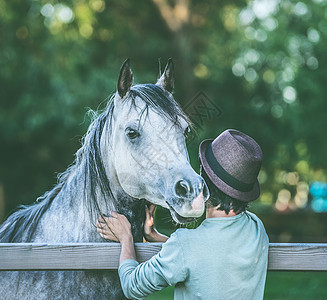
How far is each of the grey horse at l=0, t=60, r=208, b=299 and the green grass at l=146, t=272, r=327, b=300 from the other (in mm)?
6233

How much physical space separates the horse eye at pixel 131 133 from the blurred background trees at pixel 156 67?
7.55m

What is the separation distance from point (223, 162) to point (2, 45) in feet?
32.8

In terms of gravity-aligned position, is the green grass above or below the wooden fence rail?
below

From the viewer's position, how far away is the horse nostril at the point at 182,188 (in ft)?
7.26

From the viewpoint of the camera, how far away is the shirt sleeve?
1.87 metres

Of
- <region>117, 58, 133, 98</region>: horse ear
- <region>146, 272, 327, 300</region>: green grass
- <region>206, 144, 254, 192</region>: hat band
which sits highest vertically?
<region>117, 58, 133, 98</region>: horse ear

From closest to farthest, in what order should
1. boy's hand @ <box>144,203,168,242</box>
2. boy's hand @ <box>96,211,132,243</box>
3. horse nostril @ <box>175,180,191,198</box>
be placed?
horse nostril @ <box>175,180,191,198</box> < boy's hand @ <box>96,211,132,243</box> < boy's hand @ <box>144,203,168,242</box>

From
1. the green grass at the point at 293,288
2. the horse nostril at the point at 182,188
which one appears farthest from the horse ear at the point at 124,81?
the green grass at the point at 293,288

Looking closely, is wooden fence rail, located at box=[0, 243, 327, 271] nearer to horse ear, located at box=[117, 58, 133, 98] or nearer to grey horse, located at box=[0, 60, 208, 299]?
grey horse, located at box=[0, 60, 208, 299]

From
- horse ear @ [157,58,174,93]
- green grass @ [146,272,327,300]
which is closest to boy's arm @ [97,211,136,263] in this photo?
horse ear @ [157,58,174,93]

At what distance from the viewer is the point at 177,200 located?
2262 millimetres

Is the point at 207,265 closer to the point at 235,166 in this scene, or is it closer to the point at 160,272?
the point at 160,272

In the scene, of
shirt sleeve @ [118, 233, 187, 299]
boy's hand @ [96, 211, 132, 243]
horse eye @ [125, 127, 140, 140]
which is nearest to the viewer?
shirt sleeve @ [118, 233, 187, 299]

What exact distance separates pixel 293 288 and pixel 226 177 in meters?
8.18
